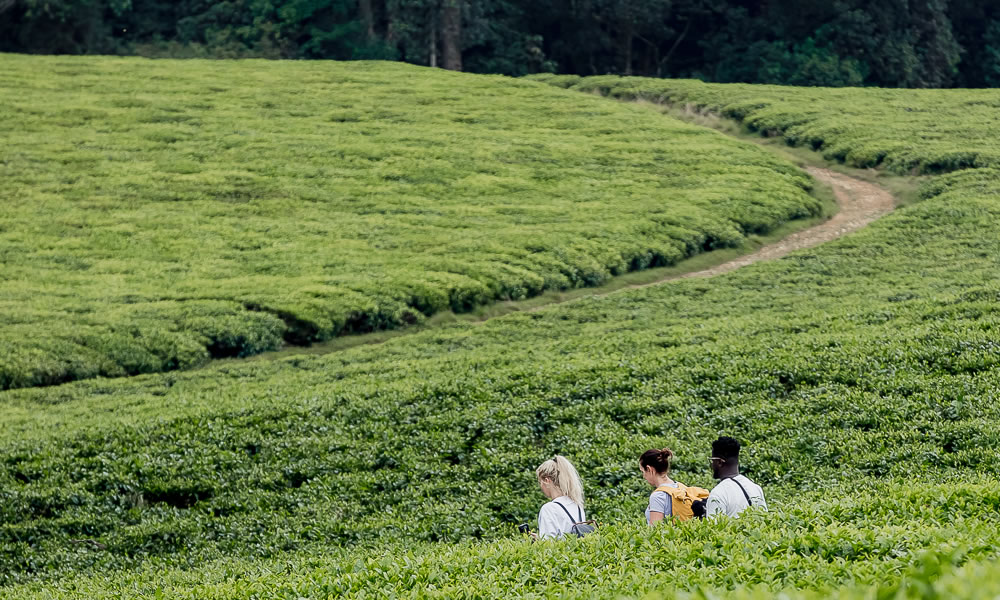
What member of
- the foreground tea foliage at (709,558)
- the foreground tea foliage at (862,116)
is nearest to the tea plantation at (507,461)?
the foreground tea foliage at (709,558)

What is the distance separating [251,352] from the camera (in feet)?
75.1

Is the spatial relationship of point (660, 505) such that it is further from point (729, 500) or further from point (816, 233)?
point (816, 233)

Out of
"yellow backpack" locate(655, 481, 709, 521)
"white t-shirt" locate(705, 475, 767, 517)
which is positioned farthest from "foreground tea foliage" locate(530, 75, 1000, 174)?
"white t-shirt" locate(705, 475, 767, 517)

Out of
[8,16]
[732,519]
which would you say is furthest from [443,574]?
[8,16]

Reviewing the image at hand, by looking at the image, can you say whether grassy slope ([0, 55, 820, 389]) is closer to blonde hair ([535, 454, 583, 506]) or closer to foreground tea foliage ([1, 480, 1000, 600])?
foreground tea foliage ([1, 480, 1000, 600])

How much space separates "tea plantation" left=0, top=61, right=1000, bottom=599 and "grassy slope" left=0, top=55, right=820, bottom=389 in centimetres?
307

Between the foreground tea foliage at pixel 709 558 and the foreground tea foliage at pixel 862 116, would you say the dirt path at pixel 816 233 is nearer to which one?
the foreground tea foliage at pixel 862 116

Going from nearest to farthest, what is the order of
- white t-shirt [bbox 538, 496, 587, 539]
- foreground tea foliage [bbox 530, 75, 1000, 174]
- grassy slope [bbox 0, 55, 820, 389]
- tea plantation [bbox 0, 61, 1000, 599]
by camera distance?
tea plantation [bbox 0, 61, 1000, 599] → white t-shirt [bbox 538, 496, 587, 539] → grassy slope [bbox 0, 55, 820, 389] → foreground tea foliage [bbox 530, 75, 1000, 174]

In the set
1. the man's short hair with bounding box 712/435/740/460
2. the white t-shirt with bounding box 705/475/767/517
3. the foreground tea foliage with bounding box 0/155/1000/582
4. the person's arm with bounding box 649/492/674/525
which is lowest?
the foreground tea foliage with bounding box 0/155/1000/582

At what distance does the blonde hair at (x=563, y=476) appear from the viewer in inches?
344

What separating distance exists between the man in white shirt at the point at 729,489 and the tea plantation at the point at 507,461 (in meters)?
0.31

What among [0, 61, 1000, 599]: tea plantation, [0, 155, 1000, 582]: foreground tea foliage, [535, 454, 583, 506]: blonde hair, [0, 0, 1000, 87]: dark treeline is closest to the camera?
[0, 61, 1000, 599]: tea plantation

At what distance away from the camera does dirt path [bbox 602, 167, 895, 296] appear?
30.9m

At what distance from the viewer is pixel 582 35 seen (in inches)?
2874
